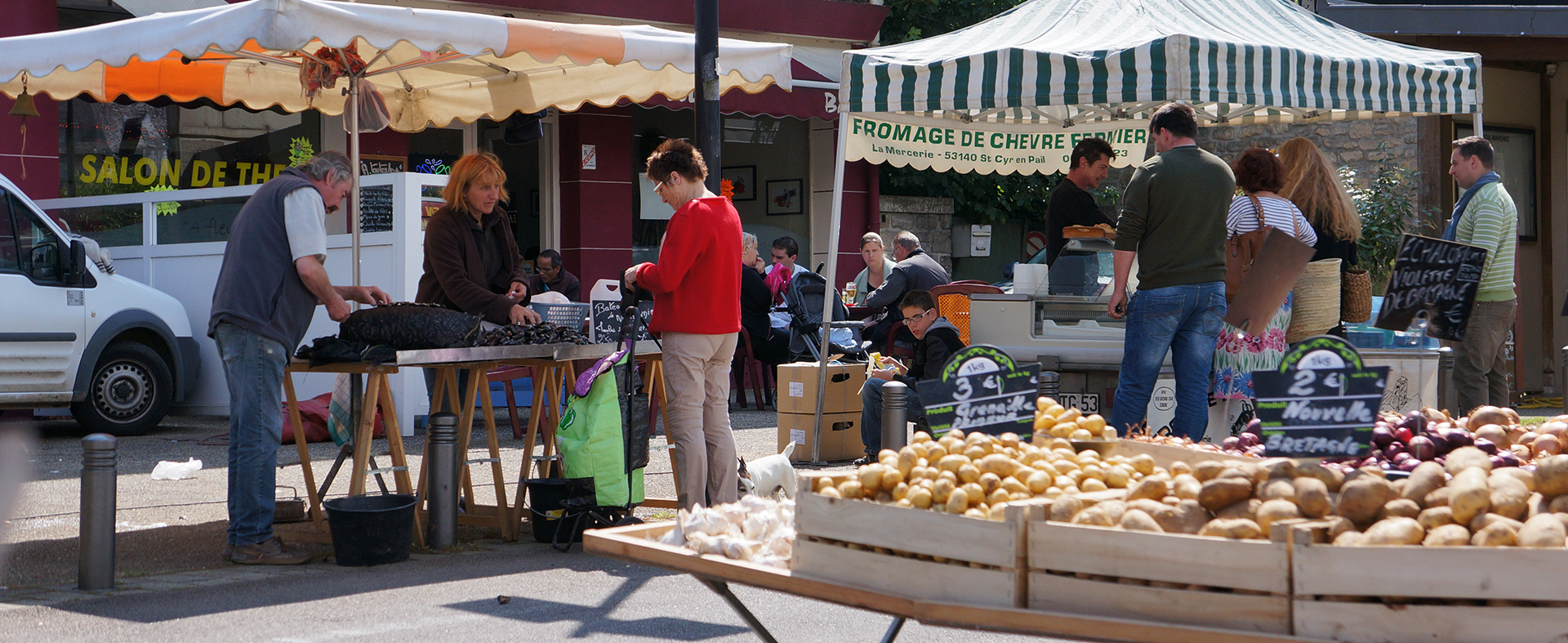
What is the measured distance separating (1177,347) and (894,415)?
1.65m

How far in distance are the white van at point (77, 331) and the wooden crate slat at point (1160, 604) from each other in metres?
8.82

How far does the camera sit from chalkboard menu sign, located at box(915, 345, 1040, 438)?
11.6ft

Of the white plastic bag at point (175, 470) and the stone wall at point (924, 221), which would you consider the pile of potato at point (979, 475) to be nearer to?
the white plastic bag at point (175, 470)

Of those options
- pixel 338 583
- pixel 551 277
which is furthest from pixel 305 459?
pixel 551 277

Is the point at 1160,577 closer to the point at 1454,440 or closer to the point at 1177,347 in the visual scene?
the point at 1454,440

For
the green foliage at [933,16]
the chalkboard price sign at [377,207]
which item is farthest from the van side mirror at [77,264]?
the green foliage at [933,16]

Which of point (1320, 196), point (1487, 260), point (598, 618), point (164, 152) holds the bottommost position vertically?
point (598, 618)

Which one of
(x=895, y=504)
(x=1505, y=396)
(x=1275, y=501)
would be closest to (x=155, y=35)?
(x=895, y=504)

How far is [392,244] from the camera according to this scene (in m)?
10.0

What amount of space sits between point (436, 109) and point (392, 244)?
1.46 m

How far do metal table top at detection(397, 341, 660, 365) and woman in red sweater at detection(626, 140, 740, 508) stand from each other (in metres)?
0.47

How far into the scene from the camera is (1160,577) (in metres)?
2.70

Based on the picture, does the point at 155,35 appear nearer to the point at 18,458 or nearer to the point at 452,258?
the point at 452,258

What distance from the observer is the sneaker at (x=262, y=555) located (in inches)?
225
